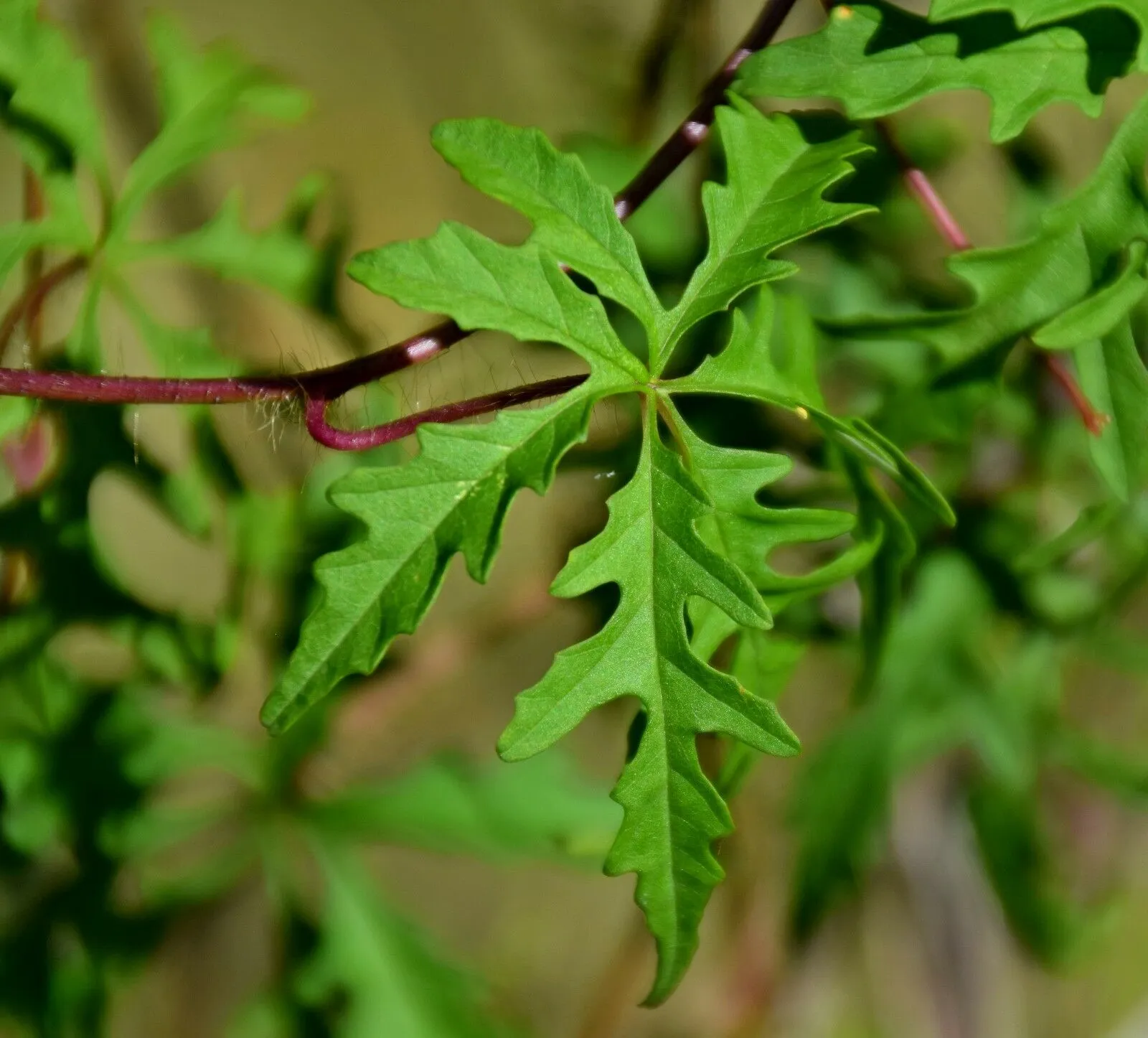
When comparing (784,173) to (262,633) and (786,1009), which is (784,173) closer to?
(262,633)

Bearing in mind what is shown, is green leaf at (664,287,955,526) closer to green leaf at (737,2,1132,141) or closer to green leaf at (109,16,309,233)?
green leaf at (737,2,1132,141)

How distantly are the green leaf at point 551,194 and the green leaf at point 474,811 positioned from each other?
86 cm

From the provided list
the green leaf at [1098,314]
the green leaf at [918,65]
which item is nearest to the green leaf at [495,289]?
the green leaf at [918,65]

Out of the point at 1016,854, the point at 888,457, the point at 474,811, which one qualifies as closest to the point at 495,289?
the point at 888,457

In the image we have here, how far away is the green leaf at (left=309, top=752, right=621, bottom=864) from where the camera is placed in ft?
4.51

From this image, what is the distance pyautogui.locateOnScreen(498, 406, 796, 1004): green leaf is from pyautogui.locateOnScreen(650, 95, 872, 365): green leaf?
11cm

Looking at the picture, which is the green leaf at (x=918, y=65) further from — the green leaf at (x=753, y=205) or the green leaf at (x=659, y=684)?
the green leaf at (x=659, y=684)

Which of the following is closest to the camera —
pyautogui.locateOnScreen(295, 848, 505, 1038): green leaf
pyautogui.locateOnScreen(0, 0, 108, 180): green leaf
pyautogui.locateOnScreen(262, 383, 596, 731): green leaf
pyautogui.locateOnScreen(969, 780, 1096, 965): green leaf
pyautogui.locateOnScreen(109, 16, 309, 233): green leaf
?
pyautogui.locateOnScreen(262, 383, 596, 731): green leaf

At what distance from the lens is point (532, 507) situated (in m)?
2.21

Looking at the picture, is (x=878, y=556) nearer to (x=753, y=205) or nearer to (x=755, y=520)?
(x=755, y=520)

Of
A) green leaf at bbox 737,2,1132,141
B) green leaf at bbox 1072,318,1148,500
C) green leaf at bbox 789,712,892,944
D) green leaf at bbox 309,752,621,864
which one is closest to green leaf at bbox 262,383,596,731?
green leaf at bbox 737,2,1132,141

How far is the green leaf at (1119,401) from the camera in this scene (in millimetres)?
799

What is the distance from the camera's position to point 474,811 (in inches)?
54.5

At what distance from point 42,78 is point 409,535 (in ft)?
1.97
